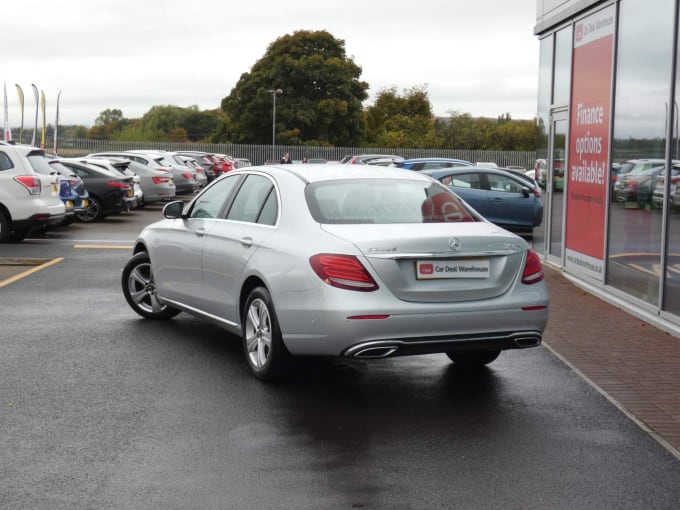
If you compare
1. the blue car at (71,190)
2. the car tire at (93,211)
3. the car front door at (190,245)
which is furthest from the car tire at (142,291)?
the car tire at (93,211)

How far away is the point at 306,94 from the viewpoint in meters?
78.8

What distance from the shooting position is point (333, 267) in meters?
6.42

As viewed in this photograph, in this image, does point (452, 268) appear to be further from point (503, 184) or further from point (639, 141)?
point (503, 184)

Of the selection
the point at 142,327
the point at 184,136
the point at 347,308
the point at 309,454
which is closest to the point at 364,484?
the point at 309,454

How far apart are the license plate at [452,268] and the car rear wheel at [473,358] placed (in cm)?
123

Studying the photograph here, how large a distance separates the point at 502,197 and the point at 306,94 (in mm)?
58117

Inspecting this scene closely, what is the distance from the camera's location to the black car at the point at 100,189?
2427cm

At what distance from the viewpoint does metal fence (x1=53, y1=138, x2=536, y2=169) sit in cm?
7156

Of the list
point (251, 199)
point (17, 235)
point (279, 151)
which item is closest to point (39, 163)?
point (17, 235)

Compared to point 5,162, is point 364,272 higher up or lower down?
lower down

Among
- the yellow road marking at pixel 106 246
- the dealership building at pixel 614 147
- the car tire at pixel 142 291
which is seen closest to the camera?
the car tire at pixel 142 291

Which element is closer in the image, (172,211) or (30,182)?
(172,211)

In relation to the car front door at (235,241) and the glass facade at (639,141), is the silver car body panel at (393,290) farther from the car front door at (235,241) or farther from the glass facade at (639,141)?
the glass facade at (639,141)

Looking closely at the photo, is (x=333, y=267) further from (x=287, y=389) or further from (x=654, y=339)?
(x=654, y=339)
